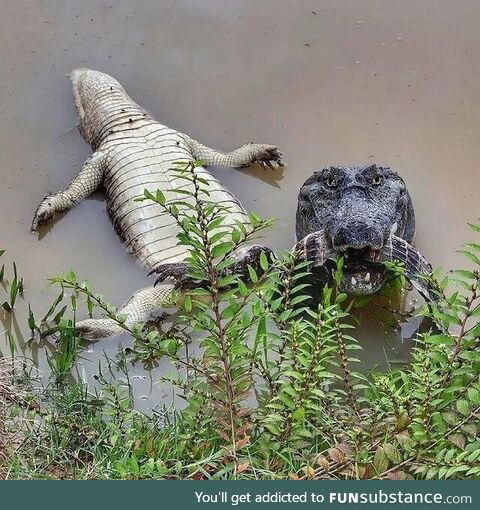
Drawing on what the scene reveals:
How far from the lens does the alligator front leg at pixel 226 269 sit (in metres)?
4.68

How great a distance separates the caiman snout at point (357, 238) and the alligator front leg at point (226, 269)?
1.57ft

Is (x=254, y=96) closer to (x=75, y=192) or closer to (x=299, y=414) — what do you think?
(x=75, y=192)

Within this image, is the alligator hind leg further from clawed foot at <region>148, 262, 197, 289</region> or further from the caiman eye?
the caiman eye

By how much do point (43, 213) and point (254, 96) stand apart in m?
1.86

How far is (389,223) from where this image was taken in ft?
15.1

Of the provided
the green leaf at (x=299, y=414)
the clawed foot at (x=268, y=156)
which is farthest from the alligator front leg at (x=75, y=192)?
the green leaf at (x=299, y=414)

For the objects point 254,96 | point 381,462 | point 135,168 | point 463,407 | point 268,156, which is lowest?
point 381,462

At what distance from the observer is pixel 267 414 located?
337cm

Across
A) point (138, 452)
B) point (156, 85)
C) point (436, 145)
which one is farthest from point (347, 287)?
point (156, 85)

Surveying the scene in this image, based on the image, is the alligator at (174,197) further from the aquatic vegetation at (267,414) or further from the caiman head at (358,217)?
the aquatic vegetation at (267,414)

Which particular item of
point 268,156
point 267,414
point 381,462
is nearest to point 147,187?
point 268,156

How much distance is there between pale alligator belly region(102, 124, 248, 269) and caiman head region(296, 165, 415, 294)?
1.68 ft

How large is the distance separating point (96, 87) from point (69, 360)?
103 inches

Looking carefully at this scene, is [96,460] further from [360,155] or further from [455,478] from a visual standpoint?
[360,155]
